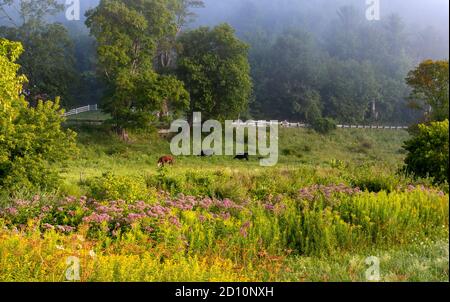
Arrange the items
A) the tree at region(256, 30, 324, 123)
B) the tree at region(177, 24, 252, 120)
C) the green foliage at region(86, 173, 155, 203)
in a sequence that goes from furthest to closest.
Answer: the tree at region(256, 30, 324, 123), the tree at region(177, 24, 252, 120), the green foliage at region(86, 173, 155, 203)

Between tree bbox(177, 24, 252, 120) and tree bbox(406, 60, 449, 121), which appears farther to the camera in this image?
tree bbox(177, 24, 252, 120)

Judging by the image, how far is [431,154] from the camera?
14.1m

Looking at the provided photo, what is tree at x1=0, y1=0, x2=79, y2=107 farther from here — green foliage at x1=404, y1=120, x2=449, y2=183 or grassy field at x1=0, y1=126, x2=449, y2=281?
green foliage at x1=404, y1=120, x2=449, y2=183

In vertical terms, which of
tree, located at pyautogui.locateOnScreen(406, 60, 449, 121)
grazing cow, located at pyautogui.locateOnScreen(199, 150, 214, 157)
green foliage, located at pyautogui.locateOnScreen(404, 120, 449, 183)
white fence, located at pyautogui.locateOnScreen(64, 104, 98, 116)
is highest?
tree, located at pyautogui.locateOnScreen(406, 60, 449, 121)

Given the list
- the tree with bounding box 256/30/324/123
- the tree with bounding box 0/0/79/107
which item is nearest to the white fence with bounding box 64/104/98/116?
the tree with bounding box 0/0/79/107

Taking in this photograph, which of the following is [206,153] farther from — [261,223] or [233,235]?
[233,235]

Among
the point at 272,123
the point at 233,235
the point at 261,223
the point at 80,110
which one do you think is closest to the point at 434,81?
the point at 272,123

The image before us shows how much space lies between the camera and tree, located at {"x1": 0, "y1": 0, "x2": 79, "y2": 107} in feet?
140

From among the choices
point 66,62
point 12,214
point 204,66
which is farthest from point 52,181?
point 66,62

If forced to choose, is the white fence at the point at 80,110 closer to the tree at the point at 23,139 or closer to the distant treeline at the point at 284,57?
the distant treeline at the point at 284,57

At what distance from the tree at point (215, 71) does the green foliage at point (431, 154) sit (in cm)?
2460

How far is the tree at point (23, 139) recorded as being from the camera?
14781 mm

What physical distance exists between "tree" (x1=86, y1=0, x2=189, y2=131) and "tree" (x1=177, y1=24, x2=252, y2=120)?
245 centimetres

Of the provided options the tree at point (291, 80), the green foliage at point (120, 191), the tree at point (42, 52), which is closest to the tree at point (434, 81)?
the tree at point (291, 80)
